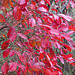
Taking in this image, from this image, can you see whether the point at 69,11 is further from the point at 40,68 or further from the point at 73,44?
the point at 40,68

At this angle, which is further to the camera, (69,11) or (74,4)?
(69,11)

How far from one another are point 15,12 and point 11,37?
115 millimetres

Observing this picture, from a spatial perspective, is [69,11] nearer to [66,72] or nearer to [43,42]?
[66,72]

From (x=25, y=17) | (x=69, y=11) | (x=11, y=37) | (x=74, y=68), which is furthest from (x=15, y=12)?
(x=74, y=68)

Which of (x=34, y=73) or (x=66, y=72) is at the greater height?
(x=34, y=73)

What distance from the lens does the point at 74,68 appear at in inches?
83.7

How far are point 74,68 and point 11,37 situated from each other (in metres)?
1.92

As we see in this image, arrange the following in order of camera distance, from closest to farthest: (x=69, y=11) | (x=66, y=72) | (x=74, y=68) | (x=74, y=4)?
1. (x=74, y=4)
2. (x=69, y=11)
3. (x=66, y=72)
4. (x=74, y=68)

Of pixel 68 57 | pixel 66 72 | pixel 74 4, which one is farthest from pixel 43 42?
pixel 66 72

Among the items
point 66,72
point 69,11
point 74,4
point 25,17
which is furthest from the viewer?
point 66,72

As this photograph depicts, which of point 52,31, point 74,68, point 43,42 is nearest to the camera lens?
point 52,31

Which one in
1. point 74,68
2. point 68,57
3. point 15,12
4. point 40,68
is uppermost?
point 15,12

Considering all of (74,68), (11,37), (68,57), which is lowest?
(74,68)

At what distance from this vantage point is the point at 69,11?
1750 millimetres
